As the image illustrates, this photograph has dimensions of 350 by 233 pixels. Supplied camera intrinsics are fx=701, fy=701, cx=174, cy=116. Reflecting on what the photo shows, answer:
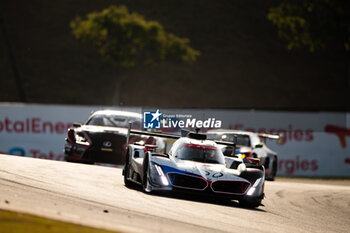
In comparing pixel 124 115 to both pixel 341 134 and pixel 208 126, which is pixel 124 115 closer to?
pixel 208 126

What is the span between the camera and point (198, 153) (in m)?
11.7

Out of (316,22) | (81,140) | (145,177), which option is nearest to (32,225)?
(145,177)

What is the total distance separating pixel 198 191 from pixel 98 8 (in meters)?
59.4

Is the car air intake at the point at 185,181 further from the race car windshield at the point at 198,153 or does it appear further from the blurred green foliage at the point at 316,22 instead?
the blurred green foliage at the point at 316,22

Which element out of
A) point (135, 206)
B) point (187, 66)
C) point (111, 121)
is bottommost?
point (135, 206)

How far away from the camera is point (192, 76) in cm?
6444

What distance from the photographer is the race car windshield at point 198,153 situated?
38.0 ft

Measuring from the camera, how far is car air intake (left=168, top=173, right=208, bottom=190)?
35.9 feet

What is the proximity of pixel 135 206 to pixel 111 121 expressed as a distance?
27.0ft

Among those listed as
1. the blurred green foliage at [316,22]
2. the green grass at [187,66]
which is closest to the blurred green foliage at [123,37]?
the green grass at [187,66]

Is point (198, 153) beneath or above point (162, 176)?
above

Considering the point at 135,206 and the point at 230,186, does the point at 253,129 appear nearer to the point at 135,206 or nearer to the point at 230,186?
the point at 230,186

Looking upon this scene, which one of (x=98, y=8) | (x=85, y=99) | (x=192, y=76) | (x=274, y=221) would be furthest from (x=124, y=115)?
(x=98, y=8)

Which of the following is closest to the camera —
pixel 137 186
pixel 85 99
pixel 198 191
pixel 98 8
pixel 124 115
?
pixel 198 191
